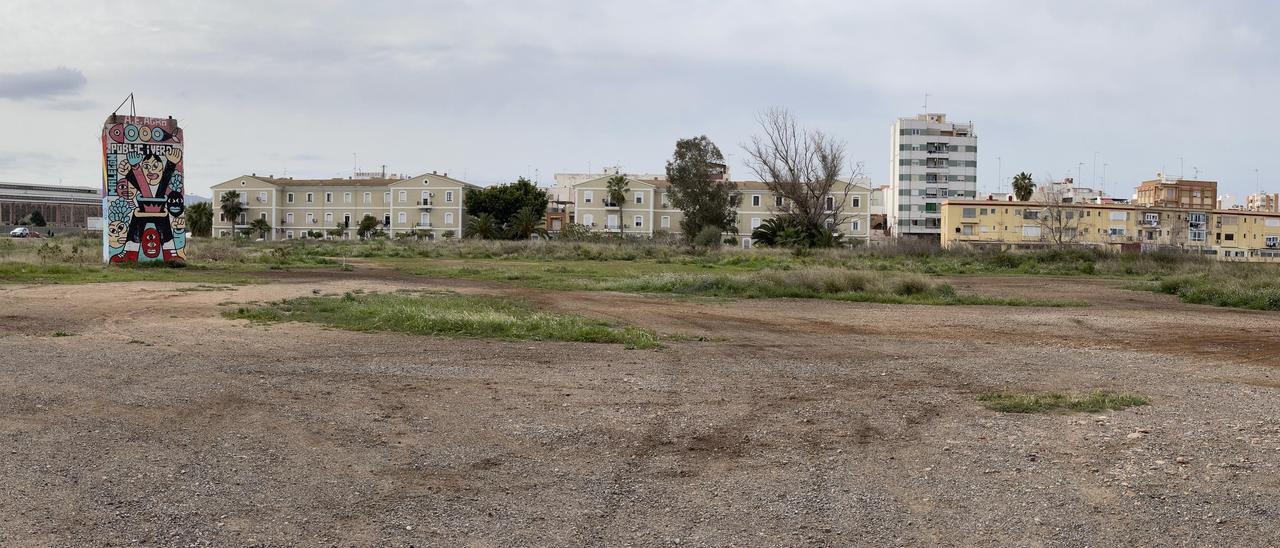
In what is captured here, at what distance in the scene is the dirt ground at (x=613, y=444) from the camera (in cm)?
575

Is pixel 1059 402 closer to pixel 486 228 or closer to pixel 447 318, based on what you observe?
pixel 447 318

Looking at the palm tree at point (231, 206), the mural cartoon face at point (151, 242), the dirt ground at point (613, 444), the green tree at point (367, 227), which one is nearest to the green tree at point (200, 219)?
the palm tree at point (231, 206)

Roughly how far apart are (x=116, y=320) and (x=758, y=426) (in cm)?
1237

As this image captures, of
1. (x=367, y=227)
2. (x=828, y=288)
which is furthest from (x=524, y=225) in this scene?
(x=828, y=288)

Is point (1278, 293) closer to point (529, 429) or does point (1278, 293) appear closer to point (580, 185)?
point (529, 429)

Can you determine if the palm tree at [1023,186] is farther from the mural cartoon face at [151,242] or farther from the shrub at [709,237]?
the mural cartoon face at [151,242]

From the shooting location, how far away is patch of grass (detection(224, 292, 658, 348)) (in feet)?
49.8

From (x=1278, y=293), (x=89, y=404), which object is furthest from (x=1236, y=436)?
(x=1278, y=293)

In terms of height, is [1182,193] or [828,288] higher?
[1182,193]

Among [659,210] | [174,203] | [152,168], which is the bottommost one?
[174,203]

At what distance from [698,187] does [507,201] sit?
20.9 metres

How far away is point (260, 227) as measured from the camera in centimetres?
11225

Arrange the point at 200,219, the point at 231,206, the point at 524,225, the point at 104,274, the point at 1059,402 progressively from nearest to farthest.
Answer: the point at 1059,402 < the point at 104,274 < the point at 524,225 < the point at 231,206 < the point at 200,219

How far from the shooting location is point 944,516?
19.5 ft
